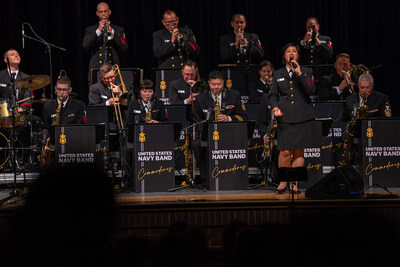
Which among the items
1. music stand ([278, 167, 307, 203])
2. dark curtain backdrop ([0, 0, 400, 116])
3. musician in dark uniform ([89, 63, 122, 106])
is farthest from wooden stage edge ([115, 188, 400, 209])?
dark curtain backdrop ([0, 0, 400, 116])

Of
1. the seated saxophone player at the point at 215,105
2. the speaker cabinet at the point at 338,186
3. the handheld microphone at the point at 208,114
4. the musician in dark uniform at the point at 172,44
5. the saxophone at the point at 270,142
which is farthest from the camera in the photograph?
the musician in dark uniform at the point at 172,44

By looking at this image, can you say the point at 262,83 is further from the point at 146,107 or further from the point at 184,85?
the point at 146,107

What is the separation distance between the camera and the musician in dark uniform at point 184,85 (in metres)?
9.15

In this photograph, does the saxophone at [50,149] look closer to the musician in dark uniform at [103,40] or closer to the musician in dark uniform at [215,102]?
the musician in dark uniform at [103,40]

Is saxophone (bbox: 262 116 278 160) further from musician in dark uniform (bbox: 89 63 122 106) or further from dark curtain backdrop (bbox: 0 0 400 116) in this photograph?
dark curtain backdrop (bbox: 0 0 400 116)

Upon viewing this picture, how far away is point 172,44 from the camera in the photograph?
9.93m

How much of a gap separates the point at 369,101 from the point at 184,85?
9.35ft

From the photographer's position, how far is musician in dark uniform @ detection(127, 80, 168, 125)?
8.29m

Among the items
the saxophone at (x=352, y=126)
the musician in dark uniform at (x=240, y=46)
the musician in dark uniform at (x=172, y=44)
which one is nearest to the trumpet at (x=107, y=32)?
the musician in dark uniform at (x=172, y=44)

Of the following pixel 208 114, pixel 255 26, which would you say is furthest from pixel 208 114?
pixel 255 26

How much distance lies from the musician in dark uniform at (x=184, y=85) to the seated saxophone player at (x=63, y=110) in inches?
61.6

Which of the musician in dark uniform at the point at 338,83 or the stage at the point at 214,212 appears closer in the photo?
the stage at the point at 214,212

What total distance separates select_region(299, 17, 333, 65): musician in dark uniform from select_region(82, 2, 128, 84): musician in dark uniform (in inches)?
121

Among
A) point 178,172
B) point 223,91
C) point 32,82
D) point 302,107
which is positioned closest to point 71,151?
point 32,82
